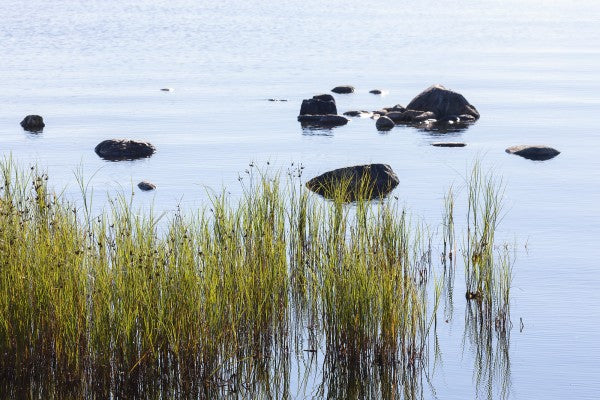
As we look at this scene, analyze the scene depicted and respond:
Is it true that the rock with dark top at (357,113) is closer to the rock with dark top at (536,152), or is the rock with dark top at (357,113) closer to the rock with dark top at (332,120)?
the rock with dark top at (332,120)

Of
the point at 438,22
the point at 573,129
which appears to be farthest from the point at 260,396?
the point at 438,22

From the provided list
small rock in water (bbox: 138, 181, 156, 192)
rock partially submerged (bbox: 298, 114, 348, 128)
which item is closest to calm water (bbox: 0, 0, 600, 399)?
small rock in water (bbox: 138, 181, 156, 192)

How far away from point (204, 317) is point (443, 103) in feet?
65.9

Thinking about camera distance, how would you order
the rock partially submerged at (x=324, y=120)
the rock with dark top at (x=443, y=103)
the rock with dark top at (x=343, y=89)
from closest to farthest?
the rock partially submerged at (x=324, y=120) → the rock with dark top at (x=443, y=103) → the rock with dark top at (x=343, y=89)

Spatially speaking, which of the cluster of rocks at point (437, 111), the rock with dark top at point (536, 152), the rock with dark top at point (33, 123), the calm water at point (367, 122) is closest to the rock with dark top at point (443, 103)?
the cluster of rocks at point (437, 111)

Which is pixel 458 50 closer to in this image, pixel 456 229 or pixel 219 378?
pixel 456 229

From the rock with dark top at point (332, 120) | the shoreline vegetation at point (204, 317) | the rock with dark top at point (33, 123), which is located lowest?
the shoreline vegetation at point (204, 317)

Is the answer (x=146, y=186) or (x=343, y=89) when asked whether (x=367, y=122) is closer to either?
(x=343, y=89)

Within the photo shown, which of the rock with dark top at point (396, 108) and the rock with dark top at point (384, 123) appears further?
the rock with dark top at point (396, 108)

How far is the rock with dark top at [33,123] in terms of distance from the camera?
2683 centimetres

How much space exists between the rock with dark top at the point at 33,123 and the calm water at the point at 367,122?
21 cm

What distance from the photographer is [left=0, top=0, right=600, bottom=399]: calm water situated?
39.8 ft

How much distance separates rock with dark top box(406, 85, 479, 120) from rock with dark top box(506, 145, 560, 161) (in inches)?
Answer: 222

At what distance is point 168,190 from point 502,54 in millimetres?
34948
